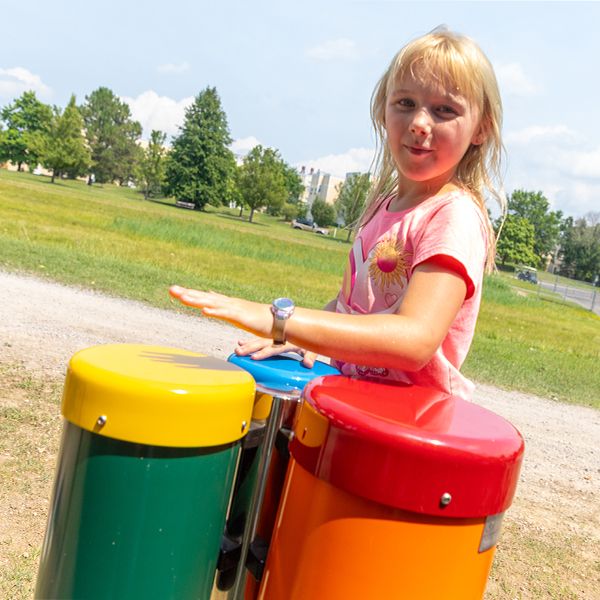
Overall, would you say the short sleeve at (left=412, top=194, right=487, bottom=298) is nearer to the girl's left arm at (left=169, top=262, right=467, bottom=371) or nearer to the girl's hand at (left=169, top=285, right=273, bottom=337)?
the girl's left arm at (left=169, top=262, right=467, bottom=371)

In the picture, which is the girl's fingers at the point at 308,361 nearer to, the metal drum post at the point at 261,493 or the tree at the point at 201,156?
the metal drum post at the point at 261,493

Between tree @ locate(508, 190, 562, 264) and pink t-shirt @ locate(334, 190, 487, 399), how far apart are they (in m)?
79.2

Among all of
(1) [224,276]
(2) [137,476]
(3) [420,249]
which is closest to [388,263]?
(3) [420,249]

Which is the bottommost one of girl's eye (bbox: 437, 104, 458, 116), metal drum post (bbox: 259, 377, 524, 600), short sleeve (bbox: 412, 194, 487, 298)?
metal drum post (bbox: 259, 377, 524, 600)

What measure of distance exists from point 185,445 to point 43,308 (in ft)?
21.7

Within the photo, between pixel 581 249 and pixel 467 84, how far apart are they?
8766 cm

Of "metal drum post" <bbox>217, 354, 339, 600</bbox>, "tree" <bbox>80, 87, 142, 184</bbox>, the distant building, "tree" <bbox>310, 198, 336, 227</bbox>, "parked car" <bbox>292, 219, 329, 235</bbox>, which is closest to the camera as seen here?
"metal drum post" <bbox>217, 354, 339, 600</bbox>

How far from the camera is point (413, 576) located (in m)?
1.30

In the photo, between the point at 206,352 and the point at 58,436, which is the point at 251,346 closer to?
the point at 58,436

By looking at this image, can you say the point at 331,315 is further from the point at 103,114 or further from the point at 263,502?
the point at 103,114

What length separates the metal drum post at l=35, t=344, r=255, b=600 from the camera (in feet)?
4.53

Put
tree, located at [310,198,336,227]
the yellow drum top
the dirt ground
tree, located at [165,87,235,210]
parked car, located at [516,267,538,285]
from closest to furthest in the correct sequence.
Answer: the yellow drum top
the dirt ground
parked car, located at [516,267,538,285]
tree, located at [165,87,235,210]
tree, located at [310,198,336,227]

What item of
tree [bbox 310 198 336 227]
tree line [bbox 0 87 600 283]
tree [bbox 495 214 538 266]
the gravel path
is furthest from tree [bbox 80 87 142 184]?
the gravel path

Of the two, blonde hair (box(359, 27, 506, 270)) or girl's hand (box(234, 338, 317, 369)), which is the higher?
blonde hair (box(359, 27, 506, 270))
